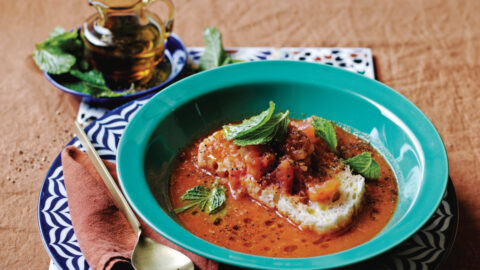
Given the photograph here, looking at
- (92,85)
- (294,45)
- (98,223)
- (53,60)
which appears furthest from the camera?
(294,45)

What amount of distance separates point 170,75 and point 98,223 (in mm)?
1535

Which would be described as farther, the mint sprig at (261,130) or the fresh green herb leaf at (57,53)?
the fresh green herb leaf at (57,53)

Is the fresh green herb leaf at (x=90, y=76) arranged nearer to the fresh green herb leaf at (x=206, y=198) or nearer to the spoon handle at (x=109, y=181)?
the spoon handle at (x=109, y=181)

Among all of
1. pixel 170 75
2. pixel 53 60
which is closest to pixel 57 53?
pixel 53 60

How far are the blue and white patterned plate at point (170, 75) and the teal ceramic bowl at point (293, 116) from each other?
1.62 feet

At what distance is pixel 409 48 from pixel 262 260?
2.65 metres

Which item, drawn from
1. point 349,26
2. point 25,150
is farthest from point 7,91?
point 349,26

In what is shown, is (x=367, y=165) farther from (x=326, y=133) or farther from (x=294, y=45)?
(x=294, y=45)

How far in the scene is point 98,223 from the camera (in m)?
2.16

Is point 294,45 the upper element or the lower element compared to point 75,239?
upper

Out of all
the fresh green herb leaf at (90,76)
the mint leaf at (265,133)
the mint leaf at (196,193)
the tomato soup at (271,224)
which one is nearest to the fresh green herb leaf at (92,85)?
the fresh green herb leaf at (90,76)

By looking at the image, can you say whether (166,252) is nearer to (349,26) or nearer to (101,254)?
(101,254)

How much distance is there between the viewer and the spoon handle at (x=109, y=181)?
7.05 ft

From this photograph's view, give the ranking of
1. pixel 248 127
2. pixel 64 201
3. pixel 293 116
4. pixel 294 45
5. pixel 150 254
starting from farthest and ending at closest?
1. pixel 294 45
2. pixel 293 116
3. pixel 64 201
4. pixel 248 127
5. pixel 150 254
